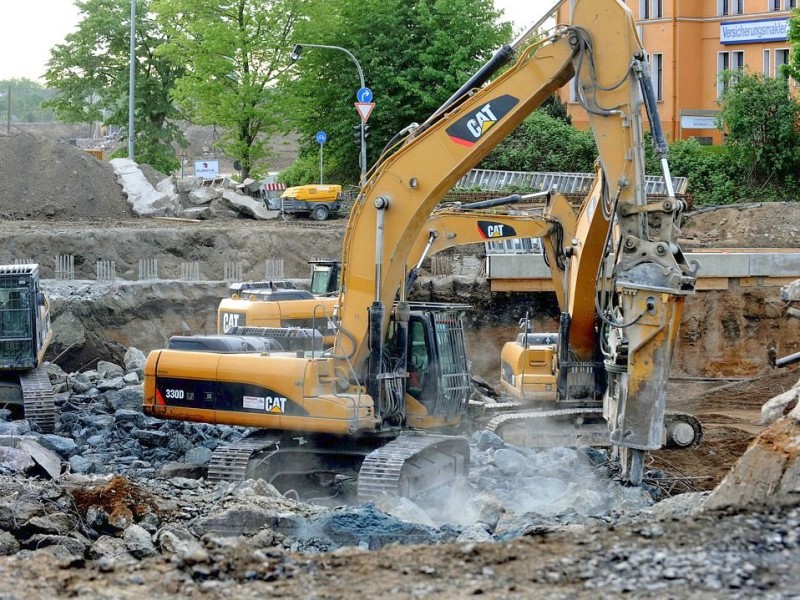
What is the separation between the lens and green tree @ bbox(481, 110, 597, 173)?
139 feet

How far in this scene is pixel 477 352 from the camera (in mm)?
26266

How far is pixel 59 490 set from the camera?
436 inches

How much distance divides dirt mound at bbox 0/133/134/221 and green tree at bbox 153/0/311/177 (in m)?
4.48

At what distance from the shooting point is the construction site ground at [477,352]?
6.53 m

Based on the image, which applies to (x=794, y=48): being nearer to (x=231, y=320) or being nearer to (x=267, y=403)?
(x=231, y=320)

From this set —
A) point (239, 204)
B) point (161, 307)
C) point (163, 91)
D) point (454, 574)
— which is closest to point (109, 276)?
point (161, 307)

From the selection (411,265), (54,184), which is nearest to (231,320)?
(411,265)

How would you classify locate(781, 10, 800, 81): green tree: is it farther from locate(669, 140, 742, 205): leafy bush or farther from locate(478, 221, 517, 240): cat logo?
locate(478, 221, 517, 240): cat logo

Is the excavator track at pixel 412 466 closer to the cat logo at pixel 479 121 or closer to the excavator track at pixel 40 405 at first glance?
the cat logo at pixel 479 121

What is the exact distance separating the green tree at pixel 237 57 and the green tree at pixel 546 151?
8.18 meters

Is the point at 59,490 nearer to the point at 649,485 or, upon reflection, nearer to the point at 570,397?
the point at 649,485

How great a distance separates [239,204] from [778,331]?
17.6 metres

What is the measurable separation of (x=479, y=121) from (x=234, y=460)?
14.5 feet

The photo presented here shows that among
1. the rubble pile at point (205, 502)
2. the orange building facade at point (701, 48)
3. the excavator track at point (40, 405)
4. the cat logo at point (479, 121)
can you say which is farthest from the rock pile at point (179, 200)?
the cat logo at point (479, 121)
